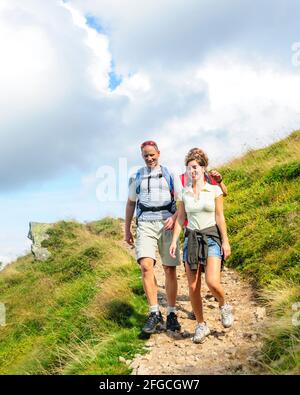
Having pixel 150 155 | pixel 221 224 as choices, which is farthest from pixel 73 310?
pixel 221 224

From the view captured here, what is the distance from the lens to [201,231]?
6.85 meters

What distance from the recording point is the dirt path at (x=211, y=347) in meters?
6.52

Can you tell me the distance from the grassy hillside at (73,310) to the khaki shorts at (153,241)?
131 cm

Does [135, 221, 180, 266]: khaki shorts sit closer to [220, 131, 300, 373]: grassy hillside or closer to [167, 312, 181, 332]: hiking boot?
[167, 312, 181, 332]: hiking boot

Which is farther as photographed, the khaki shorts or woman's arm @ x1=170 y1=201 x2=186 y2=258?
the khaki shorts

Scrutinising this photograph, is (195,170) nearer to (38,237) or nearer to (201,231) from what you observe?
(201,231)

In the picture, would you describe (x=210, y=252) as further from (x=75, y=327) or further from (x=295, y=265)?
(x=75, y=327)

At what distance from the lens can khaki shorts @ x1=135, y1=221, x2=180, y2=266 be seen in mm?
7484

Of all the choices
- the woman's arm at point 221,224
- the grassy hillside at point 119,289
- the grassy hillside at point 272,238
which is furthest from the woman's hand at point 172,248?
the grassy hillside at point 272,238

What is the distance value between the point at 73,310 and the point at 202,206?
18.2ft

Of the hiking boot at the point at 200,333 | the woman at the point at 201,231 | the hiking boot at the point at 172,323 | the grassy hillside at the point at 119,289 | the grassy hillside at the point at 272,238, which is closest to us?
the grassy hillside at the point at 272,238

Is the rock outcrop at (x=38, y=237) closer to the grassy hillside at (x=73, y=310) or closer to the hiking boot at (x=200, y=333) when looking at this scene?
the grassy hillside at (x=73, y=310)

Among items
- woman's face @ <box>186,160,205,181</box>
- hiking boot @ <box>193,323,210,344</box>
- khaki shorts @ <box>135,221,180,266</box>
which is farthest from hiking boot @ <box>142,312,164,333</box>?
woman's face @ <box>186,160,205,181</box>

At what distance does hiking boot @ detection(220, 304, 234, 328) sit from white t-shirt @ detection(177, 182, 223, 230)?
1308mm
